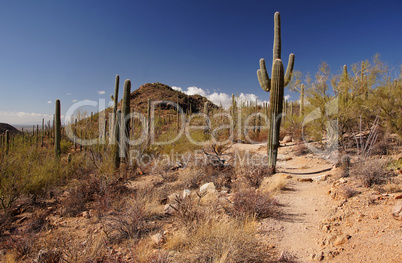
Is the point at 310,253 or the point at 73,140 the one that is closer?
the point at 310,253

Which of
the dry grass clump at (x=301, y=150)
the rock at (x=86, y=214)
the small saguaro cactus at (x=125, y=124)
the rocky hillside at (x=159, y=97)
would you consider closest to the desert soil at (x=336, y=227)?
the rock at (x=86, y=214)

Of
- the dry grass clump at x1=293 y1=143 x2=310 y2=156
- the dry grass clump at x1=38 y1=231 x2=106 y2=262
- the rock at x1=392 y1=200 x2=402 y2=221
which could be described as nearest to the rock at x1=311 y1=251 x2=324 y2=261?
the rock at x1=392 y1=200 x2=402 y2=221

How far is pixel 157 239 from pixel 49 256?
1696 mm

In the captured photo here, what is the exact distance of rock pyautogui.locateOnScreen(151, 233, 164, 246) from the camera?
3521mm

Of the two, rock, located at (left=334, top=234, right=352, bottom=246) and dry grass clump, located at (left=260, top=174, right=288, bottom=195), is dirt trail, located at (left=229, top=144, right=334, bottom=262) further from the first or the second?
rock, located at (left=334, top=234, right=352, bottom=246)

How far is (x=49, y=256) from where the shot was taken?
3.21 m

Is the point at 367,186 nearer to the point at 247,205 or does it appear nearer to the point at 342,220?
the point at 342,220

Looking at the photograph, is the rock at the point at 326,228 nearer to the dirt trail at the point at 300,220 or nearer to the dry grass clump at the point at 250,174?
the dirt trail at the point at 300,220

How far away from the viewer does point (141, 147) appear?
28.6ft

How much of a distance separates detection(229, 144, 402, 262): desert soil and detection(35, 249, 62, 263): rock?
135 inches

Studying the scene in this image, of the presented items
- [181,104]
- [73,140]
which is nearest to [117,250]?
[73,140]

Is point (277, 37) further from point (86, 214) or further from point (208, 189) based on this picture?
point (86, 214)

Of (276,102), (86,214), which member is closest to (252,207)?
(86,214)

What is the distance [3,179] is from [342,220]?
809cm
